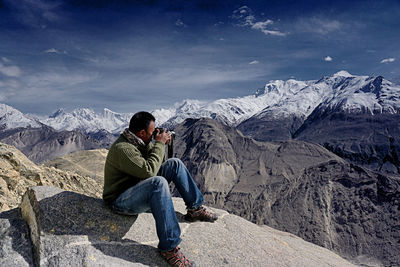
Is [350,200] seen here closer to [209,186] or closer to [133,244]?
[209,186]

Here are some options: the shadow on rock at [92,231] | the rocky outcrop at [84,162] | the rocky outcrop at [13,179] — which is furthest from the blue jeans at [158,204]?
the rocky outcrop at [84,162]

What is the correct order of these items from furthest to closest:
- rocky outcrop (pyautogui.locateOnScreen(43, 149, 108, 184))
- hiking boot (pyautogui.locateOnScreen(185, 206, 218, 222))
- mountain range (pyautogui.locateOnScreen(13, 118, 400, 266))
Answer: rocky outcrop (pyautogui.locateOnScreen(43, 149, 108, 184)), mountain range (pyautogui.locateOnScreen(13, 118, 400, 266)), hiking boot (pyautogui.locateOnScreen(185, 206, 218, 222))

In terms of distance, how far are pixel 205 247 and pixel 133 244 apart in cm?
92

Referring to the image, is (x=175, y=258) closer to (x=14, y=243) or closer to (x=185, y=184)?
(x=185, y=184)

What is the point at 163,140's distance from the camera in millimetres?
3348

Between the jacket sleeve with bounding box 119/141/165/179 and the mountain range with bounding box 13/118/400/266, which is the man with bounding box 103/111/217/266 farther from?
the mountain range with bounding box 13/118/400/266

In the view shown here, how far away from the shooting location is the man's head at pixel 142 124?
329 centimetres

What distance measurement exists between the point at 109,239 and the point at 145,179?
2.45ft

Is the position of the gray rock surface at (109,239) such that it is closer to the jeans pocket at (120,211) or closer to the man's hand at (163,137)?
the jeans pocket at (120,211)

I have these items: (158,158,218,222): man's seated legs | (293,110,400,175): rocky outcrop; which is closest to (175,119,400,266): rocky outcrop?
(293,110,400,175): rocky outcrop

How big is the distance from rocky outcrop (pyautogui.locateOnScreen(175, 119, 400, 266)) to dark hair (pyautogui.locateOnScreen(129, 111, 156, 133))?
35.3 metres

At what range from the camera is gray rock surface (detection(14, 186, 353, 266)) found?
9.37 feet

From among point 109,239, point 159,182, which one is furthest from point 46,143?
point 159,182

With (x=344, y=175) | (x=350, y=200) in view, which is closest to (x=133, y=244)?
(x=350, y=200)
